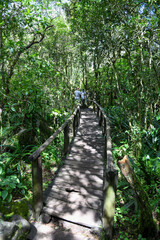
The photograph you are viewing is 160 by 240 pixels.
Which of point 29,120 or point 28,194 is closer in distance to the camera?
point 28,194

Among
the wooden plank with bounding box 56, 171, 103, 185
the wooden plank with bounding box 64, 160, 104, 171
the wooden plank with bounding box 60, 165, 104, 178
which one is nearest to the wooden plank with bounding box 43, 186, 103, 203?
the wooden plank with bounding box 56, 171, 103, 185

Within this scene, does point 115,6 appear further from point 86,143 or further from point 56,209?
point 56,209

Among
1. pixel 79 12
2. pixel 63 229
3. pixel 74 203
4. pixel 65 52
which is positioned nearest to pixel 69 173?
pixel 74 203

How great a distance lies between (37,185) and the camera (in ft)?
9.18

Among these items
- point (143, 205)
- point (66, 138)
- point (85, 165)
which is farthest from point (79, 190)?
point (66, 138)

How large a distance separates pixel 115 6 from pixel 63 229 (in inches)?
274

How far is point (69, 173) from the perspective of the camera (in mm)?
3977

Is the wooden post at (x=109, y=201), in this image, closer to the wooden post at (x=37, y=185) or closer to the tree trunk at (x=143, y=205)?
the tree trunk at (x=143, y=205)

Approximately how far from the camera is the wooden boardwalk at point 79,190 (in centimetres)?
282

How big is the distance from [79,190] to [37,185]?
1.02m

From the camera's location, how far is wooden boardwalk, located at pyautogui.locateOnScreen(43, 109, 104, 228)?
2.82 meters

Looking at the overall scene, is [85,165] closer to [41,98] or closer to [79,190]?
[79,190]

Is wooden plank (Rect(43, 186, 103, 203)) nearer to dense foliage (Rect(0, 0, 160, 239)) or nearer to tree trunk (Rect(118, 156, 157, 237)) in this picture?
dense foliage (Rect(0, 0, 160, 239))

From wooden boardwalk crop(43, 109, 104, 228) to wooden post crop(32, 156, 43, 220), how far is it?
0.54ft
